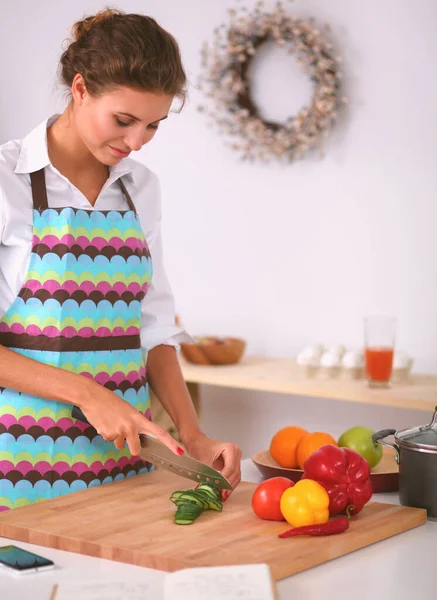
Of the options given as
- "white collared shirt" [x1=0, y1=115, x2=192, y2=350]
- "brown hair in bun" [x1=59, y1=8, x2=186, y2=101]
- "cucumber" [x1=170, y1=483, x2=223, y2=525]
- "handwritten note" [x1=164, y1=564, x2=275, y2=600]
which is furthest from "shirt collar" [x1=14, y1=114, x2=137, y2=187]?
"handwritten note" [x1=164, y1=564, x2=275, y2=600]

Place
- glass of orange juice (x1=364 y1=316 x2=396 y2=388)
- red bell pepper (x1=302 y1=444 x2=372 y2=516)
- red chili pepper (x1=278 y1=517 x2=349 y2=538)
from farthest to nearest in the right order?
glass of orange juice (x1=364 y1=316 x2=396 y2=388) < red bell pepper (x1=302 y1=444 x2=372 y2=516) < red chili pepper (x1=278 y1=517 x2=349 y2=538)

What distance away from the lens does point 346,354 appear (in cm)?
324

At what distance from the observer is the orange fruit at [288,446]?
6.04ft

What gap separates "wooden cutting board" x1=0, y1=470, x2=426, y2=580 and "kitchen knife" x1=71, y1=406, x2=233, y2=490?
48 mm

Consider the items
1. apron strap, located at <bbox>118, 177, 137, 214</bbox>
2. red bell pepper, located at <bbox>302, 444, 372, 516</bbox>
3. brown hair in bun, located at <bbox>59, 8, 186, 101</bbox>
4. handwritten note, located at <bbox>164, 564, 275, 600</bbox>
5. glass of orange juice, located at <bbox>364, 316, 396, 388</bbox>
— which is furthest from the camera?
glass of orange juice, located at <bbox>364, 316, 396, 388</bbox>

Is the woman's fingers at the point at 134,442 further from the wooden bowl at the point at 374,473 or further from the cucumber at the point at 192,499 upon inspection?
the wooden bowl at the point at 374,473

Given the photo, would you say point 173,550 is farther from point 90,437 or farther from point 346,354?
point 346,354

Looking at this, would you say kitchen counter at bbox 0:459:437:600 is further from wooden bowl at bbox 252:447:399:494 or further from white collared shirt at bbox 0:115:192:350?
white collared shirt at bbox 0:115:192:350

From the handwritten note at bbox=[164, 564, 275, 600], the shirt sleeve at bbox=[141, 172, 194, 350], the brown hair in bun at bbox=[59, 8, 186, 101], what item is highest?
the brown hair in bun at bbox=[59, 8, 186, 101]

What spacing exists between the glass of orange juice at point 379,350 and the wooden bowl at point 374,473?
44.3 inches

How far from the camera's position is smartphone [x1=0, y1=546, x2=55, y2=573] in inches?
50.4

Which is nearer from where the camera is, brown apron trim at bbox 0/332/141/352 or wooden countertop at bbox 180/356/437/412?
brown apron trim at bbox 0/332/141/352

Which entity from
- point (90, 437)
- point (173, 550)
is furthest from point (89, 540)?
point (90, 437)

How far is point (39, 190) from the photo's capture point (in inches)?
72.4
